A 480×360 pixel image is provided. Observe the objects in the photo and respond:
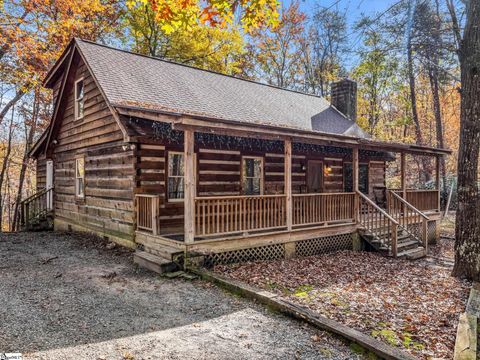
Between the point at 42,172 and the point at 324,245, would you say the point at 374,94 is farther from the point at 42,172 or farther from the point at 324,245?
the point at 42,172

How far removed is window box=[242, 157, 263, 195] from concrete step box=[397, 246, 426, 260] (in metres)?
4.80

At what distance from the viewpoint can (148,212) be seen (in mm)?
8859

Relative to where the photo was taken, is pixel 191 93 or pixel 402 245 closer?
pixel 402 245

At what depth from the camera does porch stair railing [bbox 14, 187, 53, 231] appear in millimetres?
14625

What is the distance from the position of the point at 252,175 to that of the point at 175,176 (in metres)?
2.98

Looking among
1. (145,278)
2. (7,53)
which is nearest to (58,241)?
(145,278)

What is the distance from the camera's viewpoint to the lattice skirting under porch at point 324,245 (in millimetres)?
9875

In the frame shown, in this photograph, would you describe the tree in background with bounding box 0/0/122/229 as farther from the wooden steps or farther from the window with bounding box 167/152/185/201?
the wooden steps

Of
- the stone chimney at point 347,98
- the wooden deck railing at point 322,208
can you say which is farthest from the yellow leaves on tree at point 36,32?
the wooden deck railing at point 322,208

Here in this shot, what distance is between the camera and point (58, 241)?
37.7 ft

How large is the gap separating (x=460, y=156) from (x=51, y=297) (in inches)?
349

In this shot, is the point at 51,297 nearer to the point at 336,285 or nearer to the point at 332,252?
the point at 336,285

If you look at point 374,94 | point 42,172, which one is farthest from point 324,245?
point 374,94

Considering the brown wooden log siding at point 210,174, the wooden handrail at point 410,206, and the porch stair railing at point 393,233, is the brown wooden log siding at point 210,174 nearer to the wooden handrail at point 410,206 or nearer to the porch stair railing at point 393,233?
the porch stair railing at point 393,233
